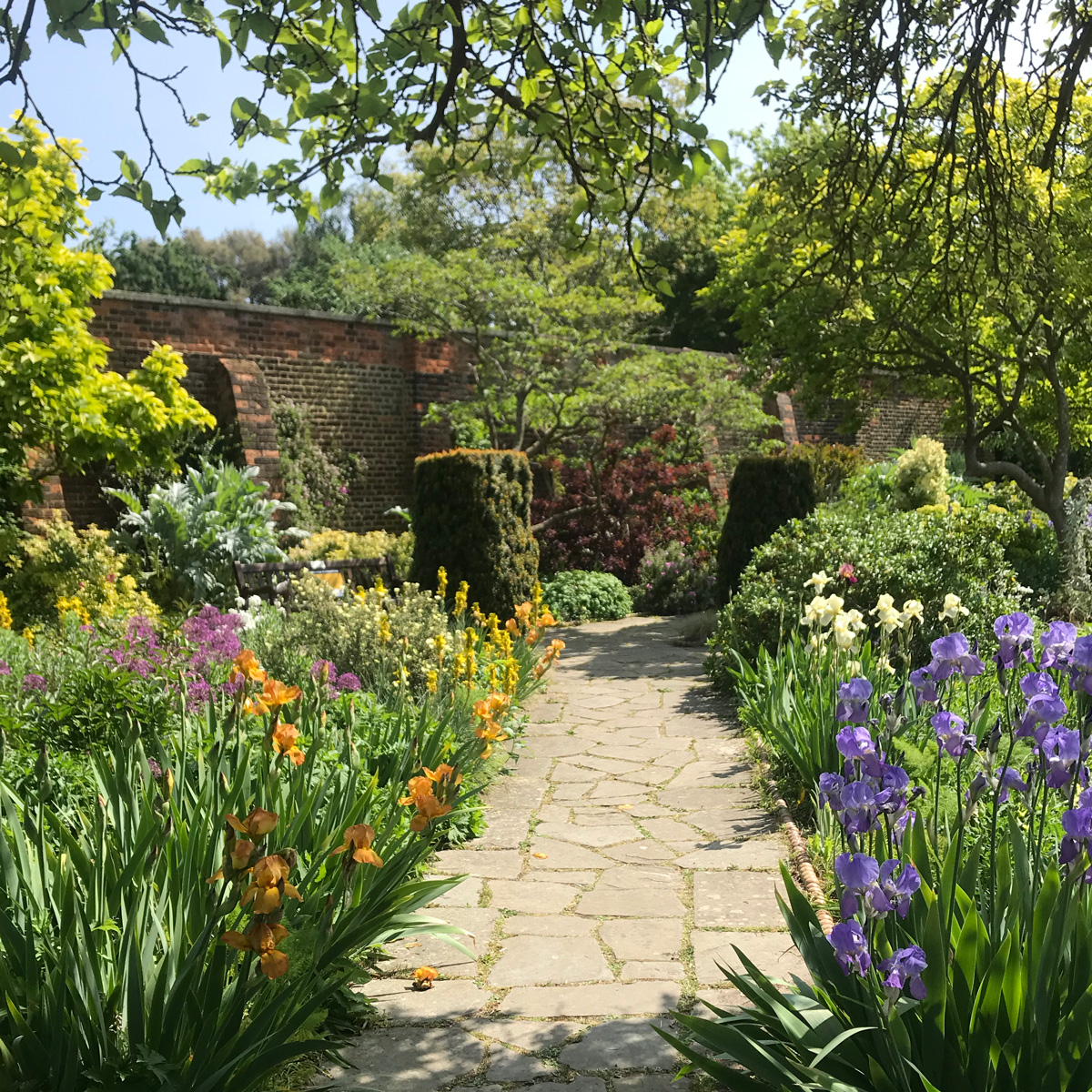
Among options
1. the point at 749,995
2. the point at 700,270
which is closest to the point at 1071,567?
the point at 749,995

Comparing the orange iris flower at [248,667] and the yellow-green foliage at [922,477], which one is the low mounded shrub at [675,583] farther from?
the orange iris flower at [248,667]

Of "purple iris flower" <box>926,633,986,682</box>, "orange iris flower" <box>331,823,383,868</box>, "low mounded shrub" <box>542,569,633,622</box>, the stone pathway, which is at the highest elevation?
"purple iris flower" <box>926,633,986,682</box>

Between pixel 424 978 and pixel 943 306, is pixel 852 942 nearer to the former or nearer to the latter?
pixel 424 978

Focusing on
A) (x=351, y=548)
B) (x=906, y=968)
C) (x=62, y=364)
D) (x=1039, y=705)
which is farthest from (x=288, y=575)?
(x=906, y=968)

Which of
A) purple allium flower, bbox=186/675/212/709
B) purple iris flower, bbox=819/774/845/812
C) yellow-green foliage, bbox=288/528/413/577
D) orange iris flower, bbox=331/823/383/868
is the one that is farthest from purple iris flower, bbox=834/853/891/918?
yellow-green foliage, bbox=288/528/413/577

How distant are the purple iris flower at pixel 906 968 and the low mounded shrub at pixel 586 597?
32.0 ft

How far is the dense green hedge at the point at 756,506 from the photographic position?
10430 mm

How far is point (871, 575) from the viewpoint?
720cm

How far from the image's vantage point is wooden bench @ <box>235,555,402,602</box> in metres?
9.48

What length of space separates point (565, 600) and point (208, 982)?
9.80m

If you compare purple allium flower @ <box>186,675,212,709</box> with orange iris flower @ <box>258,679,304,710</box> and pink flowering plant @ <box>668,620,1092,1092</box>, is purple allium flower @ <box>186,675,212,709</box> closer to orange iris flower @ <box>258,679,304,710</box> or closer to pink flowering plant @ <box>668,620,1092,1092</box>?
orange iris flower @ <box>258,679,304,710</box>

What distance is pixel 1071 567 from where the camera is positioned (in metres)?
9.16

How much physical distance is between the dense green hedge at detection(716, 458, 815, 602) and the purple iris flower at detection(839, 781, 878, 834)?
8.57 m

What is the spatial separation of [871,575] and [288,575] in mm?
5560
